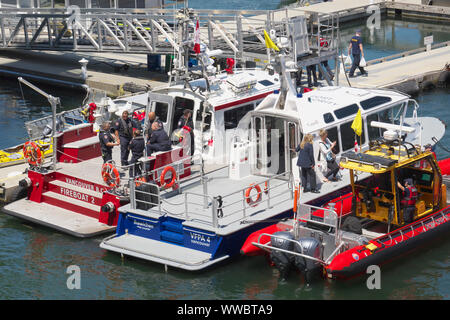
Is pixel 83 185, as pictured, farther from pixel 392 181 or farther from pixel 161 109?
pixel 392 181

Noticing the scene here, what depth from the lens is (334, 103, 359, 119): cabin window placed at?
18.1 meters

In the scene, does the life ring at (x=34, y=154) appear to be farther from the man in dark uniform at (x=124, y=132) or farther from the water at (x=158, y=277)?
the man in dark uniform at (x=124, y=132)

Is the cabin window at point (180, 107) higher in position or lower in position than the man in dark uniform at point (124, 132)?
higher

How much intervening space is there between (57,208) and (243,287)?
18.9ft

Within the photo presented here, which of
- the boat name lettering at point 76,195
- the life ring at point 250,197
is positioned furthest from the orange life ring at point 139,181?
the life ring at point 250,197

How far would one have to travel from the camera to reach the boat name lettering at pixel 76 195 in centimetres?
1781

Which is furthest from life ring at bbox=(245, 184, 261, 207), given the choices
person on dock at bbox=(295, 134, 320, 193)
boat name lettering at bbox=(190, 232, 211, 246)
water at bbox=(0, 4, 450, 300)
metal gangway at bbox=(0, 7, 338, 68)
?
metal gangway at bbox=(0, 7, 338, 68)

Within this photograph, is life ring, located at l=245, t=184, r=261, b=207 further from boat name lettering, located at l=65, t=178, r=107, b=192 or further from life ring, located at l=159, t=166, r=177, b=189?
boat name lettering, located at l=65, t=178, r=107, b=192

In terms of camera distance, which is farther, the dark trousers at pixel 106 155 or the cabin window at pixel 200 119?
the cabin window at pixel 200 119

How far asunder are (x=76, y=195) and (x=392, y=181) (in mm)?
7645

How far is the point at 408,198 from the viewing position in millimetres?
15797

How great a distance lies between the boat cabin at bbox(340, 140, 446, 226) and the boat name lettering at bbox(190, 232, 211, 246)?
128 inches

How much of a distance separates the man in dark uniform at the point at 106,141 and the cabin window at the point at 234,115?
289 cm

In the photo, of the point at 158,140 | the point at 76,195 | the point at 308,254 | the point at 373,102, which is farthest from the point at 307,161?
the point at 76,195
